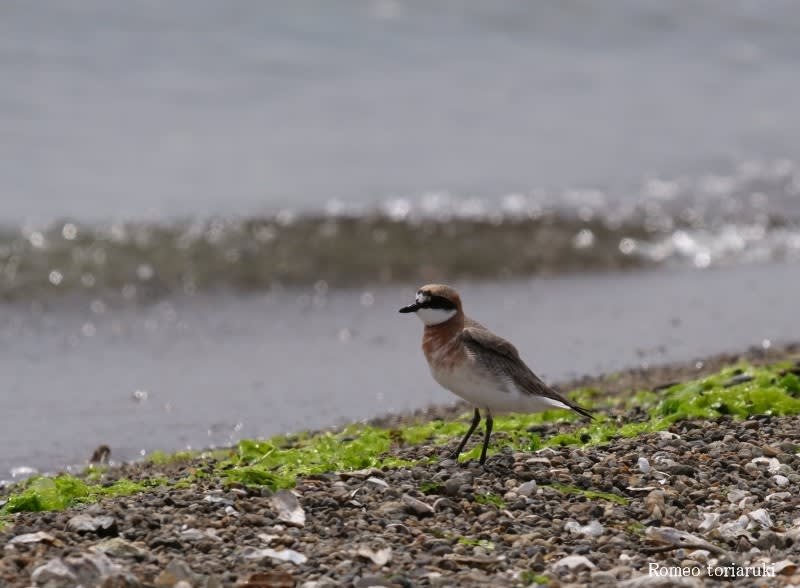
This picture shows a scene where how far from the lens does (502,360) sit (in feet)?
23.5

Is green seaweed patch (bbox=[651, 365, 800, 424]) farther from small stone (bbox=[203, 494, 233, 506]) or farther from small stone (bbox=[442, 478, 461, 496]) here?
small stone (bbox=[203, 494, 233, 506])

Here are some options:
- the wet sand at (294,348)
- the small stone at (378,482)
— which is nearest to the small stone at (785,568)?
the small stone at (378,482)

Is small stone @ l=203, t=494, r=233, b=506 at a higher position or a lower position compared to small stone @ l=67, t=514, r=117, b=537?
higher

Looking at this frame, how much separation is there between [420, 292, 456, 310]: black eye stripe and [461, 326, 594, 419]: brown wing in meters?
0.17

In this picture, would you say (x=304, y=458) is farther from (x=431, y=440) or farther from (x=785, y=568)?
(x=785, y=568)

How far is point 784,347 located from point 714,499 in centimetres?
528

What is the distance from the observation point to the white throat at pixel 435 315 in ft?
23.9

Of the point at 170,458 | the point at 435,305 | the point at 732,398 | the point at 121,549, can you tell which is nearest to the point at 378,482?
the point at 435,305

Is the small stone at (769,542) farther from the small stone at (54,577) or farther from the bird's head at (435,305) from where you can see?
the small stone at (54,577)

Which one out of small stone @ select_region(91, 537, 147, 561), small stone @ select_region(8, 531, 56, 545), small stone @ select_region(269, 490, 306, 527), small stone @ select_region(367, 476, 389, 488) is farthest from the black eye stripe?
small stone @ select_region(8, 531, 56, 545)

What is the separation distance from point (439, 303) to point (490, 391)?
24.2 inches

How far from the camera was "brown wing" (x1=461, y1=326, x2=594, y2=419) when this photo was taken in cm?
712

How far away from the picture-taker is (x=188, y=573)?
5.32 m

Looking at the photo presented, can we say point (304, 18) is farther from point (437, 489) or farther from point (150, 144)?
point (437, 489)
